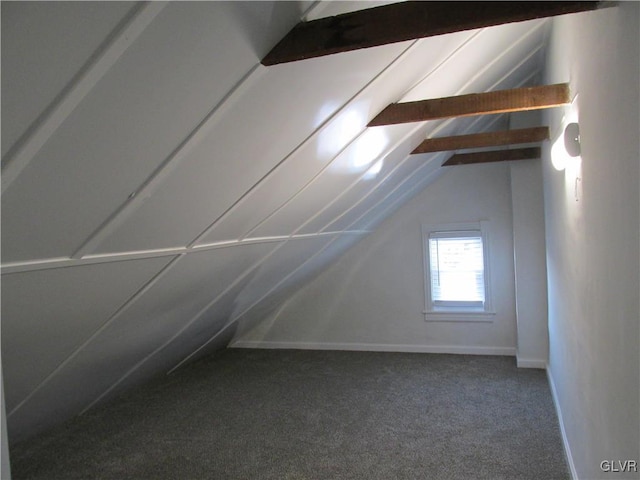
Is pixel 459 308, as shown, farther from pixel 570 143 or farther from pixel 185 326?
pixel 570 143

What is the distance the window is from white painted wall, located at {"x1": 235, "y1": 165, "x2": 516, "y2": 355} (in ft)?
0.26

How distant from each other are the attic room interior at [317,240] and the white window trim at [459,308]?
0.07 ft

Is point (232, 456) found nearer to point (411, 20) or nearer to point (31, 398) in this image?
point (31, 398)

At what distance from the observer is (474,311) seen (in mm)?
5242

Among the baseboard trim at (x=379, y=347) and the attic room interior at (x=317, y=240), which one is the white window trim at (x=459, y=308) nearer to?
the attic room interior at (x=317, y=240)

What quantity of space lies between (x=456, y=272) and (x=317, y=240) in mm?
2044

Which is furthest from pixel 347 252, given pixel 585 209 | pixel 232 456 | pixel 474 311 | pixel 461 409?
pixel 585 209

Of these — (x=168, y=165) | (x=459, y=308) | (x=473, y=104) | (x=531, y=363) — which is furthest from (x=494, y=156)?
(x=168, y=165)

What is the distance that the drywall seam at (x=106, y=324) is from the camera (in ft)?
7.44

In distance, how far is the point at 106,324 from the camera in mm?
2391

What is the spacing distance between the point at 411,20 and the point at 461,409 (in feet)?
10.1

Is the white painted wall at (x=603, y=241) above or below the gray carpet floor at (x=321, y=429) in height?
above

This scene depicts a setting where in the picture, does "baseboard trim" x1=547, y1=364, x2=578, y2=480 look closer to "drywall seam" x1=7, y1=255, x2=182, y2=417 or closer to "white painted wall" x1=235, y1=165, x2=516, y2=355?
"white painted wall" x1=235, y1=165, x2=516, y2=355

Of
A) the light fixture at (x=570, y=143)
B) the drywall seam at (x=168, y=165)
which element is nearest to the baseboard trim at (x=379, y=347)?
the light fixture at (x=570, y=143)
